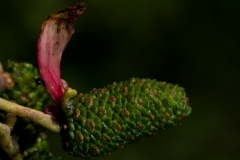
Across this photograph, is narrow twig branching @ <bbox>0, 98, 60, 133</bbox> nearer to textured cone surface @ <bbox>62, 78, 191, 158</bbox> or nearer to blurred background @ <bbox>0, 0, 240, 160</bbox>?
textured cone surface @ <bbox>62, 78, 191, 158</bbox>

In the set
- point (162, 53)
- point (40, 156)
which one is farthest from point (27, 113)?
point (162, 53)

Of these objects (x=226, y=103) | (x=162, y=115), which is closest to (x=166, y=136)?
(x=226, y=103)

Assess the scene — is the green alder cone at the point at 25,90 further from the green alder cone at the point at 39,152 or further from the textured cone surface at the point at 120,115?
the textured cone surface at the point at 120,115

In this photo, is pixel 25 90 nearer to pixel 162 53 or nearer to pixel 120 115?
pixel 120 115

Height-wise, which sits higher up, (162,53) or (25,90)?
(25,90)

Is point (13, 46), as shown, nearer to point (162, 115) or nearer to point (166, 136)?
point (166, 136)

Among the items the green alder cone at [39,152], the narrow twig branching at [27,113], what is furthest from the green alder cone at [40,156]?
the narrow twig branching at [27,113]
